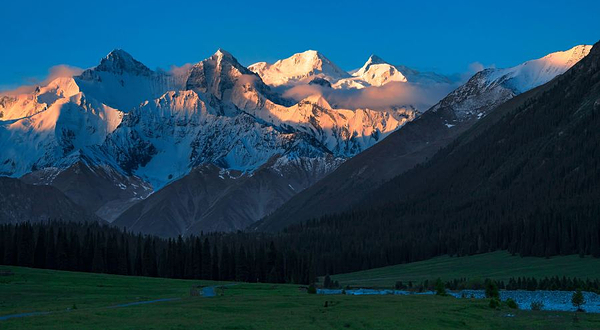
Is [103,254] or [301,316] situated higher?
[103,254]

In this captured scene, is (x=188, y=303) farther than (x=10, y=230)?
No

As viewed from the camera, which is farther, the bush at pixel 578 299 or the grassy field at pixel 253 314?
the bush at pixel 578 299

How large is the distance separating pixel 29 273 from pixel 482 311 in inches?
2903

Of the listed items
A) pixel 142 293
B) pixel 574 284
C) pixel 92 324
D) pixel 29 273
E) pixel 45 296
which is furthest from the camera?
pixel 574 284

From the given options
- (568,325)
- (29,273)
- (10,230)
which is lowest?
(568,325)

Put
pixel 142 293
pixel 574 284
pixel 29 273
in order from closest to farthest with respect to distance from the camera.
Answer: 1. pixel 142 293
2. pixel 29 273
3. pixel 574 284

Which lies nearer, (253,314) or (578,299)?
(253,314)

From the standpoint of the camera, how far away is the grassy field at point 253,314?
68188mm

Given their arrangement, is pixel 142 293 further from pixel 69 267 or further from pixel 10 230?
pixel 10 230

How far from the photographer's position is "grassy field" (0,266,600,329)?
68.2 metres

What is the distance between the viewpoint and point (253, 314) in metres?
77.4

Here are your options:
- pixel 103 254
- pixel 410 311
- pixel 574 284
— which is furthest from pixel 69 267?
pixel 410 311

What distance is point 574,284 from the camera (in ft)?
485

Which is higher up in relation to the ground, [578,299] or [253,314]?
[578,299]
